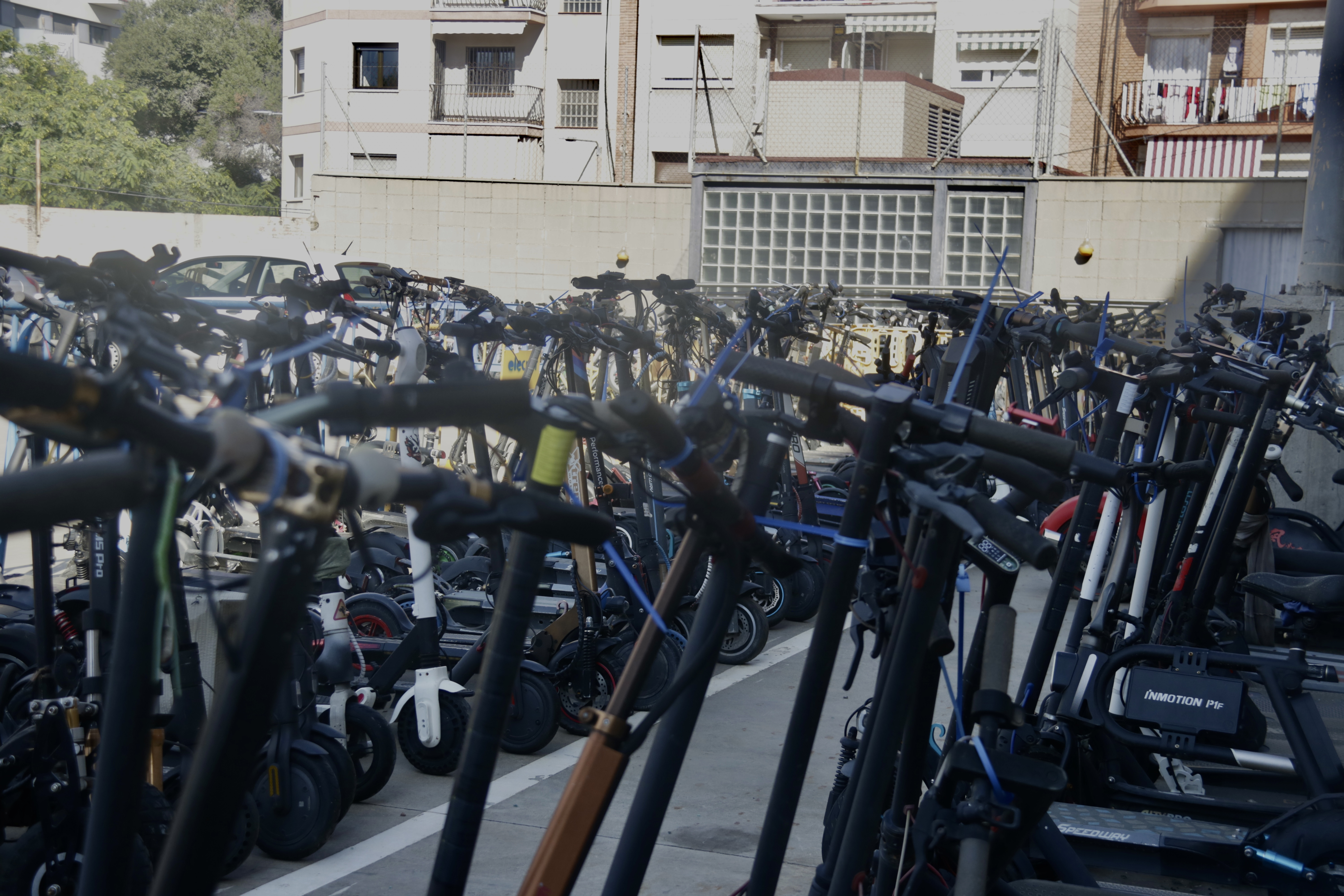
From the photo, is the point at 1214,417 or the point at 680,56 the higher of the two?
the point at 680,56

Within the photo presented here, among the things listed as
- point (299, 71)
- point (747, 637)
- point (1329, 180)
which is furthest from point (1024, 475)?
point (299, 71)

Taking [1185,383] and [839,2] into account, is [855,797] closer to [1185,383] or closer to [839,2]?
[1185,383]

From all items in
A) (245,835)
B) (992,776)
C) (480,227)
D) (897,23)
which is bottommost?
(245,835)

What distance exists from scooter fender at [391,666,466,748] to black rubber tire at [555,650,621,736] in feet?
2.08

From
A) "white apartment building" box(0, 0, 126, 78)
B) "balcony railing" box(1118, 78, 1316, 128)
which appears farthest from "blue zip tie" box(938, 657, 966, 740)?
"white apartment building" box(0, 0, 126, 78)

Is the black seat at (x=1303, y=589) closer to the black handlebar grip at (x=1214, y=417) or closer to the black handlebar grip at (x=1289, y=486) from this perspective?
the black handlebar grip at (x=1214, y=417)

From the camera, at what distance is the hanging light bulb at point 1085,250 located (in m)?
15.8

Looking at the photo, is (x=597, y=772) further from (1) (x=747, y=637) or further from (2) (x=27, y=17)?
(2) (x=27, y=17)

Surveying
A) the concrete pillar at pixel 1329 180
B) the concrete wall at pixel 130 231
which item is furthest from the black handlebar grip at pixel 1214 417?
the concrete wall at pixel 130 231

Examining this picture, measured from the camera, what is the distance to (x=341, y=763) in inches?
152

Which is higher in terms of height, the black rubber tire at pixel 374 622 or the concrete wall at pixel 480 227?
the concrete wall at pixel 480 227

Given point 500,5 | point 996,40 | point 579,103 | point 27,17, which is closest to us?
point 996,40

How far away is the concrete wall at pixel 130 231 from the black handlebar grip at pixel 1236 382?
21.8 m

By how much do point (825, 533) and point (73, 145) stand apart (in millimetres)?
38000
